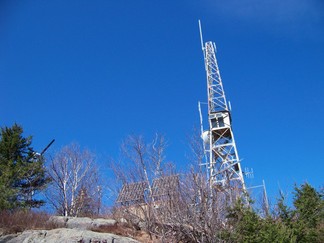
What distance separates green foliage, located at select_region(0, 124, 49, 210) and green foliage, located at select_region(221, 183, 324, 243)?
→ 896cm

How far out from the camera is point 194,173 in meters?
10.5

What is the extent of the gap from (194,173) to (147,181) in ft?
6.20

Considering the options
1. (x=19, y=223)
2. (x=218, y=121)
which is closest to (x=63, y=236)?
(x=19, y=223)

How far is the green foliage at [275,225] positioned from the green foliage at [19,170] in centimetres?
896

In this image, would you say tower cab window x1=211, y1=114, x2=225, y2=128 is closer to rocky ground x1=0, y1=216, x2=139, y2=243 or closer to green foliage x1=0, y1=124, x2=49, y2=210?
green foliage x1=0, y1=124, x2=49, y2=210

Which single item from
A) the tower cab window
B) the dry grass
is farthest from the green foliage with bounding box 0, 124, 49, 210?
the tower cab window

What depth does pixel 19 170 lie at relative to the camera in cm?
1650

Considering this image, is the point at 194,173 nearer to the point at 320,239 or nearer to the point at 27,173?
the point at 320,239

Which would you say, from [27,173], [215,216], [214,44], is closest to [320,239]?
[215,216]

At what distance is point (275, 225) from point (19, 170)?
1282cm

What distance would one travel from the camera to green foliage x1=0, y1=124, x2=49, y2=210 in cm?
1495

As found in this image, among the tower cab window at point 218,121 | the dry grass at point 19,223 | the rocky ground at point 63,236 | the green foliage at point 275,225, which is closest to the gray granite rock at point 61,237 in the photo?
the rocky ground at point 63,236

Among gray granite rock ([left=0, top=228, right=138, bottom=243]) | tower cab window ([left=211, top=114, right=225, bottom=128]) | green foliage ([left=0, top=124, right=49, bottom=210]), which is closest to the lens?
gray granite rock ([left=0, top=228, right=138, bottom=243])

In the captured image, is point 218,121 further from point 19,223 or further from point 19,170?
point 19,223
